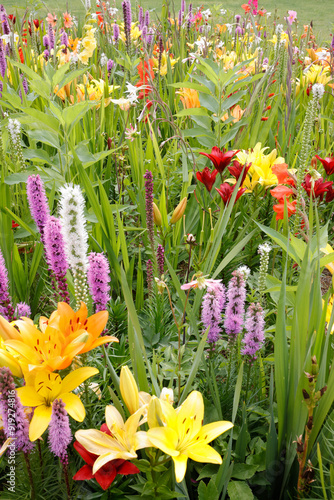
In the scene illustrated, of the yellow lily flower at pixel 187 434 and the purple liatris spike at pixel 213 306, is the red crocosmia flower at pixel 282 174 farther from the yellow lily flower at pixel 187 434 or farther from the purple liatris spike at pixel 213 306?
the yellow lily flower at pixel 187 434

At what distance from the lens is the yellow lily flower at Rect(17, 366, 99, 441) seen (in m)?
0.67

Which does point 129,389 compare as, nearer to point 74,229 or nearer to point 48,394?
point 48,394

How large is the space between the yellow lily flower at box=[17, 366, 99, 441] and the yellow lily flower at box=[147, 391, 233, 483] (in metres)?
0.13

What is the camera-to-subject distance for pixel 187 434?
0.71 metres

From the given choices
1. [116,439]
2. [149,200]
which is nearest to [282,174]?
[149,200]

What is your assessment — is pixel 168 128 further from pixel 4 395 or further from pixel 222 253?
pixel 4 395

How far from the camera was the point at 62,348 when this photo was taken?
28.6 inches

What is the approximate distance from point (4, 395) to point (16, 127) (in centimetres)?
115

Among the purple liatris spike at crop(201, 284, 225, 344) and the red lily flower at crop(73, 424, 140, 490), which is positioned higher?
the purple liatris spike at crop(201, 284, 225, 344)

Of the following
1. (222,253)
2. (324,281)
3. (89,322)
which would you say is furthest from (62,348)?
(324,281)

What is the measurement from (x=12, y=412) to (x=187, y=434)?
0.29 metres

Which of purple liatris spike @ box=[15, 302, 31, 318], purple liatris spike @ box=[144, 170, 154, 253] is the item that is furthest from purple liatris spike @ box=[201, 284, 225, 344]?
purple liatris spike @ box=[15, 302, 31, 318]

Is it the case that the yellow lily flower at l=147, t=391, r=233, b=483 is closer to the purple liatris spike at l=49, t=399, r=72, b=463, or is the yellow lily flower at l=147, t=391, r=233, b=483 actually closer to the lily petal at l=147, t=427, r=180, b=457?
the lily petal at l=147, t=427, r=180, b=457

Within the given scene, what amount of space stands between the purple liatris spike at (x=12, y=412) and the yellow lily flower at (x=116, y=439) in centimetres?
9
